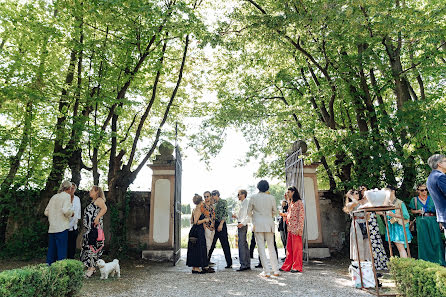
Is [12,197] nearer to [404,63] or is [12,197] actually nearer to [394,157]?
[394,157]

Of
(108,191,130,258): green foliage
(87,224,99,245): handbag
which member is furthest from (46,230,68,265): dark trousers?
(108,191,130,258): green foliage

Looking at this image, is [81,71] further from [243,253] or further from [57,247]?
[243,253]

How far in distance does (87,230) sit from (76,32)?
4.61 metres

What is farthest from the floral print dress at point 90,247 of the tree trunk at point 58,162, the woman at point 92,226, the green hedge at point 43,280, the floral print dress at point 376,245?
the floral print dress at point 376,245

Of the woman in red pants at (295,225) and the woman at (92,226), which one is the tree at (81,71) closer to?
the woman at (92,226)

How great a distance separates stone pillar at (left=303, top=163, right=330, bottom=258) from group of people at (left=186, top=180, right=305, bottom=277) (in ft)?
7.19

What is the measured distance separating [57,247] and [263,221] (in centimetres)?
368

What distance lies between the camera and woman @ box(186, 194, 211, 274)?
22.0ft

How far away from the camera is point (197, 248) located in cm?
673

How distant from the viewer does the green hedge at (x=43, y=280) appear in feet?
10.3

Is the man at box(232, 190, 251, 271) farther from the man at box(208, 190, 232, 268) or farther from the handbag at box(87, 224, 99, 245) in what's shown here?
the handbag at box(87, 224, 99, 245)

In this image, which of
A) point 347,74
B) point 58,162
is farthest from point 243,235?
point 58,162

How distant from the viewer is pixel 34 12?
28.3 feet

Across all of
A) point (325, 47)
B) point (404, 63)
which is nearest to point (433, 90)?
point (404, 63)
